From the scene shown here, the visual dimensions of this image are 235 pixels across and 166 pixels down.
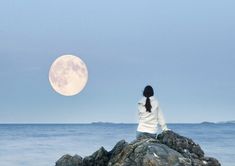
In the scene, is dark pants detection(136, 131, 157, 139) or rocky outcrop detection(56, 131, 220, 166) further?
dark pants detection(136, 131, 157, 139)

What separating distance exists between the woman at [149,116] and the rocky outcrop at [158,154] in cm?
30

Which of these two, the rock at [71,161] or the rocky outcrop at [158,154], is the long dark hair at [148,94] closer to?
the rocky outcrop at [158,154]

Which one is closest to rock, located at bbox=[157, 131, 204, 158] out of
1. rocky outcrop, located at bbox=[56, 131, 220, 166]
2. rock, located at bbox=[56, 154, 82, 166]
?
rocky outcrop, located at bbox=[56, 131, 220, 166]

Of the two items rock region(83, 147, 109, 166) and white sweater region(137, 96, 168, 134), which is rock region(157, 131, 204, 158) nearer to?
white sweater region(137, 96, 168, 134)

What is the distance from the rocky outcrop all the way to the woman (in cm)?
30

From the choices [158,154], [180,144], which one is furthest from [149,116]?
[158,154]

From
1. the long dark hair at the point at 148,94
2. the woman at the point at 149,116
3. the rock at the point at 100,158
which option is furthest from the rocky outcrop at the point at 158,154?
the long dark hair at the point at 148,94

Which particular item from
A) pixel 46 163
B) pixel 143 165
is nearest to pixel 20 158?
pixel 46 163

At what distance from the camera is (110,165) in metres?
16.2

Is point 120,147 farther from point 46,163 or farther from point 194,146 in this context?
point 46,163

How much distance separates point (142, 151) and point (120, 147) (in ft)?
6.44

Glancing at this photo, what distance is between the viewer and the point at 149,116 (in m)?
16.1

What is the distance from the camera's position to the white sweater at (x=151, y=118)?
16.0m

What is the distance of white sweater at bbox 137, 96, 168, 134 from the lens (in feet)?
52.5
